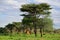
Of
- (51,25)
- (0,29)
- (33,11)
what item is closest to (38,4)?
(33,11)

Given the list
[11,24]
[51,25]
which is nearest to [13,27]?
[11,24]

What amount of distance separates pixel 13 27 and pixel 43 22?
19.9 meters

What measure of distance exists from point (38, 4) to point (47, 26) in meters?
5.92

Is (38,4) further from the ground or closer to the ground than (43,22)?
further from the ground

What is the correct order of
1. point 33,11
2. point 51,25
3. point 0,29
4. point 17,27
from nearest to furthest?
1. point 33,11
2. point 51,25
3. point 17,27
4. point 0,29

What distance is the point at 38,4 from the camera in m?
40.3

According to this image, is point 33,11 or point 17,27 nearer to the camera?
point 33,11

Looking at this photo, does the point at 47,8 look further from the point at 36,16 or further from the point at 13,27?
the point at 13,27

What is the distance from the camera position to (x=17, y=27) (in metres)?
61.2

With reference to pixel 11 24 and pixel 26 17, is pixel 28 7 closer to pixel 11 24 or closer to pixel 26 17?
pixel 26 17

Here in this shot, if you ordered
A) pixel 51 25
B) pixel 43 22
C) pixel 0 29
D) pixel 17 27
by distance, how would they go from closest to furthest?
pixel 43 22 < pixel 51 25 < pixel 17 27 < pixel 0 29

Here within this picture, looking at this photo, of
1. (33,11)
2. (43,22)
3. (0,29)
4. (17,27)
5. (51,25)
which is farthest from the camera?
(0,29)

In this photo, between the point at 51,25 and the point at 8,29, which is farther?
the point at 8,29

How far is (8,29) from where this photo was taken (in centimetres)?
6297
